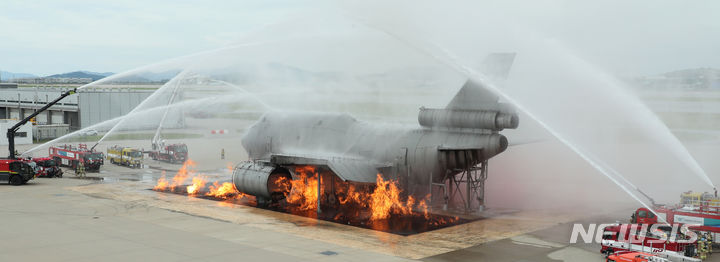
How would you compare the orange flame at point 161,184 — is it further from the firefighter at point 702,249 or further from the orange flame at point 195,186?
the firefighter at point 702,249

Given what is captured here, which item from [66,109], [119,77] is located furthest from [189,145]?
[119,77]

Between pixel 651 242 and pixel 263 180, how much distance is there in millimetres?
20970

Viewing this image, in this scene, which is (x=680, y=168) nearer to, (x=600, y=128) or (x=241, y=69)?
(x=600, y=128)

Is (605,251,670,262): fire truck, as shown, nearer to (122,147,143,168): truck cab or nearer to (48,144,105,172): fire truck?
(48,144,105,172): fire truck

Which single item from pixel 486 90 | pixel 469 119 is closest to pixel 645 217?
pixel 469 119

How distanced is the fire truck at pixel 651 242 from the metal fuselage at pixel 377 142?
818cm

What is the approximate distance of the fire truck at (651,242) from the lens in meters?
23.5

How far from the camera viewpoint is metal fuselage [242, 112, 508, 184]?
1303 inches

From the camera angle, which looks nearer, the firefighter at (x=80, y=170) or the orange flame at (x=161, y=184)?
the orange flame at (x=161, y=184)

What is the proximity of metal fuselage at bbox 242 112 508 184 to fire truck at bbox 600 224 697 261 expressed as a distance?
8.18 metres

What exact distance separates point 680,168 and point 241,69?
3507 cm

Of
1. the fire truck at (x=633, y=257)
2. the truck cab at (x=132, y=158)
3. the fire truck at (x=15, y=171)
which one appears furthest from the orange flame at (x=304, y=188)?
the truck cab at (x=132, y=158)

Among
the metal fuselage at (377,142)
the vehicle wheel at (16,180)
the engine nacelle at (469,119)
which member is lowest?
the vehicle wheel at (16,180)
